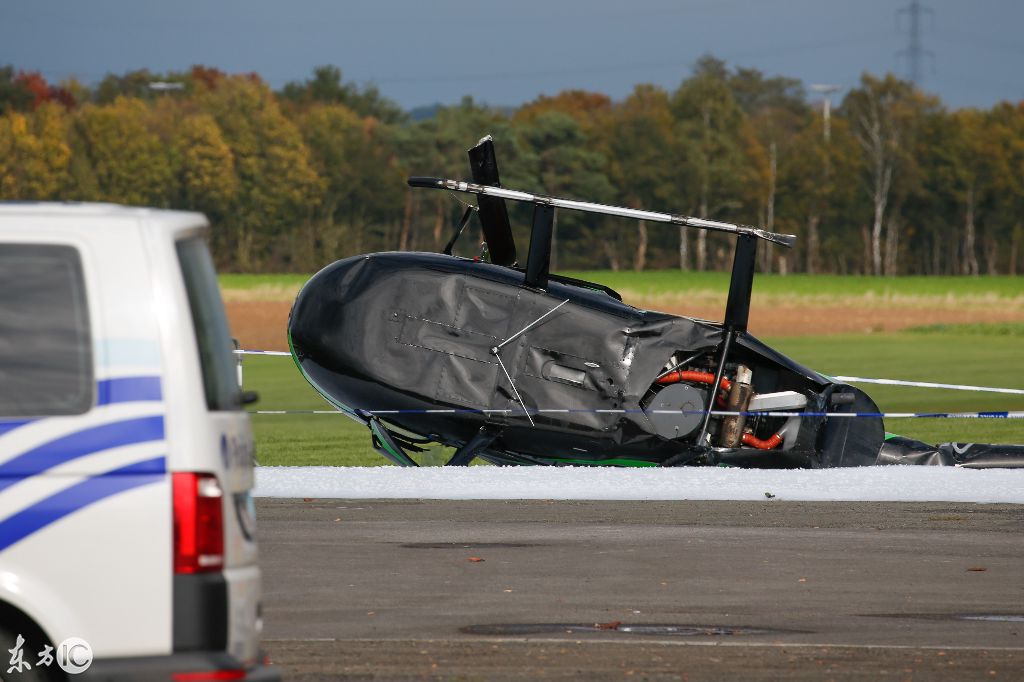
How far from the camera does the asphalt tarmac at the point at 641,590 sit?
334 inches

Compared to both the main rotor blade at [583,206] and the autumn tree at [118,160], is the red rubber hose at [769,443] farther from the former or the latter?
the autumn tree at [118,160]

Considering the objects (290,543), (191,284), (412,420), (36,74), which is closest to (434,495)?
(412,420)

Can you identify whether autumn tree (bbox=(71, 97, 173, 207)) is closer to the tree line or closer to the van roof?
the tree line

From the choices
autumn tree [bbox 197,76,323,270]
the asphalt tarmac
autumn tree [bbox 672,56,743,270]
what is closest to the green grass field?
the asphalt tarmac

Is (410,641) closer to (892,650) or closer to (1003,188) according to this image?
(892,650)

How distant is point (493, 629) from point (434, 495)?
242 inches

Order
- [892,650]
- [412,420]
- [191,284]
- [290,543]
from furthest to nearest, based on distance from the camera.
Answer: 1. [412,420]
2. [290,543]
3. [892,650]
4. [191,284]

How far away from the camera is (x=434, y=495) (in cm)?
1545

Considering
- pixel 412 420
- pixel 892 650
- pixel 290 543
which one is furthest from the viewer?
pixel 412 420

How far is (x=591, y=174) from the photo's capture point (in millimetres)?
149625

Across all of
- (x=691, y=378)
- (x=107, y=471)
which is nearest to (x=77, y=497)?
(x=107, y=471)

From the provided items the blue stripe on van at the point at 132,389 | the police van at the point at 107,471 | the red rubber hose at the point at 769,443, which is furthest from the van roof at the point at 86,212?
the red rubber hose at the point at 769,443

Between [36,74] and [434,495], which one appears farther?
[36,74]

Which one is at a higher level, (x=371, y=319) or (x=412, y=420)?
(x=371, y=319)
